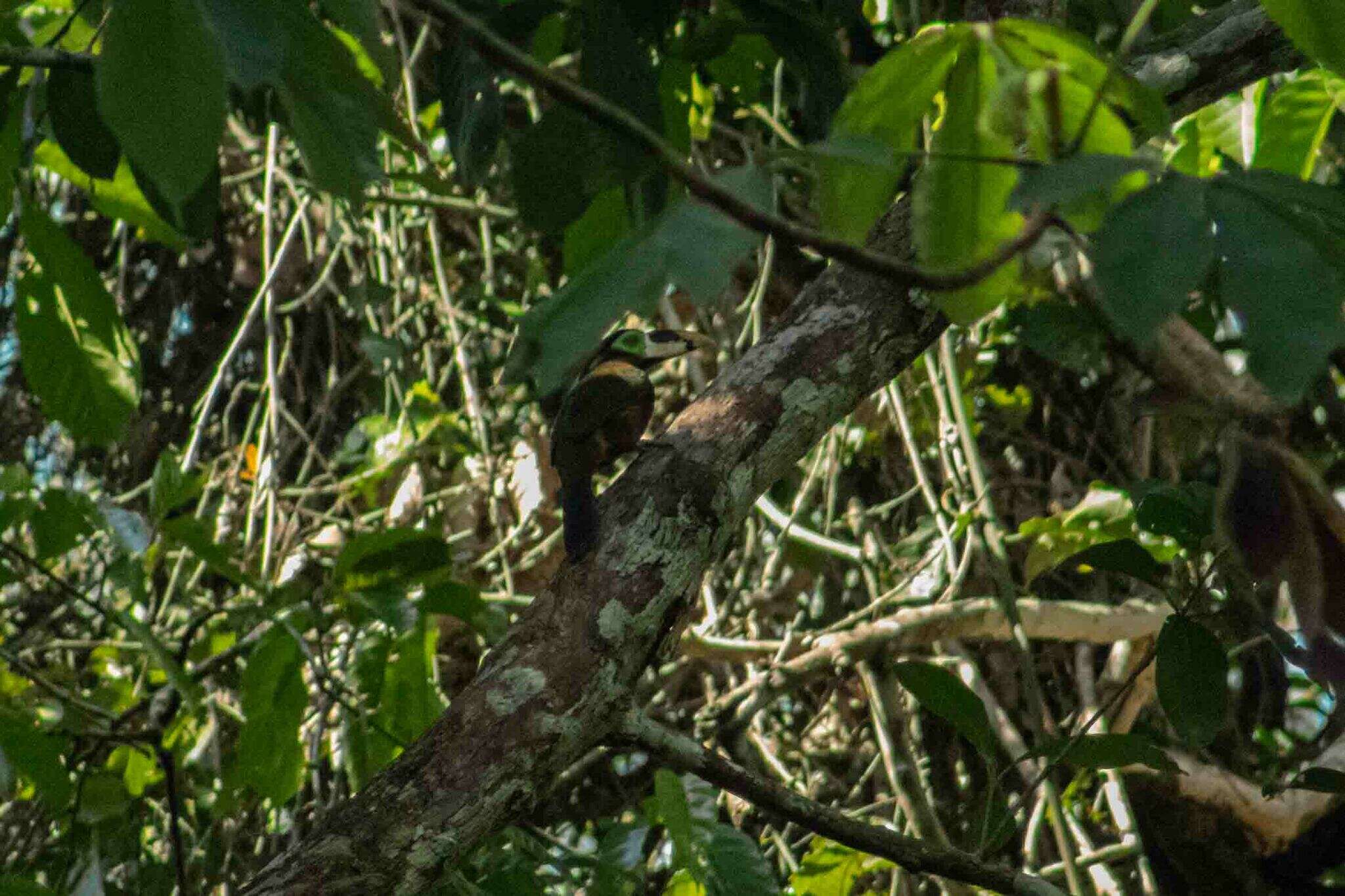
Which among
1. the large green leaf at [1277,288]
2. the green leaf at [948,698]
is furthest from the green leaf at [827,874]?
the large green leaf at [1277,288]

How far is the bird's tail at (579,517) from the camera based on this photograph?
1.68 metres

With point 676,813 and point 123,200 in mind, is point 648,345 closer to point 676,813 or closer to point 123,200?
point 123,200

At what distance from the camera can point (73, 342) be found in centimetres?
183

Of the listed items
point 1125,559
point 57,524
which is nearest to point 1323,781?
point 1125,559

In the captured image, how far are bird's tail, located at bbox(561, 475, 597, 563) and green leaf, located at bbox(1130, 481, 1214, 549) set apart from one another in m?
0.65

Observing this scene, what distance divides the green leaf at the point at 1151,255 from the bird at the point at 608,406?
1268 mm

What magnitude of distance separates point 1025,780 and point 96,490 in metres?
2.48

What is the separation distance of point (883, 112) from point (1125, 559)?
817 millimetres

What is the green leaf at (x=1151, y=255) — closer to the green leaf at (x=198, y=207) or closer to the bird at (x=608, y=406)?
the green leaf at (x=198, y=207)

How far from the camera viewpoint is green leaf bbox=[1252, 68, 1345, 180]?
2148 millimetres

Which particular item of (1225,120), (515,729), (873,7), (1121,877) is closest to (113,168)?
(515,729)

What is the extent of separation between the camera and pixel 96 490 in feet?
12.5

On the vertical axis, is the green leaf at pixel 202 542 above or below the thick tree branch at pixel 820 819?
above

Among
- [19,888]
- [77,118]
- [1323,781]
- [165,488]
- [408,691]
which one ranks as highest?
[77,118]
